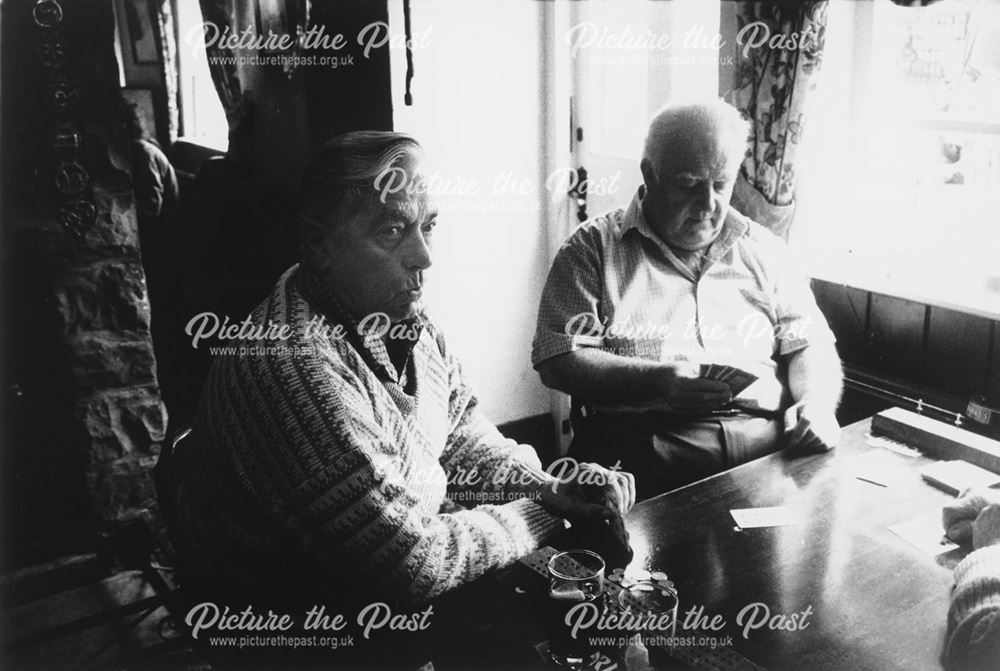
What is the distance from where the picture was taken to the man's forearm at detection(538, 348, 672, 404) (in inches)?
82.4

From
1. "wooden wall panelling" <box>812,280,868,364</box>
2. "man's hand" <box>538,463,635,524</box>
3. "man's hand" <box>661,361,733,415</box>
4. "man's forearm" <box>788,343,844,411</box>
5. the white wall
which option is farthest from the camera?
the white wall

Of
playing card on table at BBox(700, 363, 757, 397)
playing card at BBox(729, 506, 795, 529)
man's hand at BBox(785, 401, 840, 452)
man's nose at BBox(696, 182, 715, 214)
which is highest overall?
man's nose at BBox(696, 182, 715, 214)

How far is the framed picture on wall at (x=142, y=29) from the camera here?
96.4 inches

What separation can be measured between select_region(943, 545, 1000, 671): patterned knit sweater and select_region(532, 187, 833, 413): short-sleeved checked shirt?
3.72ft

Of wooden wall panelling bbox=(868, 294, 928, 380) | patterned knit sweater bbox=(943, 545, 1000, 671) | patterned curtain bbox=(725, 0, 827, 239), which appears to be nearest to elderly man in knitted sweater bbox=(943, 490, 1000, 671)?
patterned knit sweater bbox=(943, 545, 1000, 671)

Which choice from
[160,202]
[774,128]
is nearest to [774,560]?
[774,128]

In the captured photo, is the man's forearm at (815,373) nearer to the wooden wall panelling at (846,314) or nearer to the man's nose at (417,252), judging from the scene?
the wooden wall panelling at (846,314)

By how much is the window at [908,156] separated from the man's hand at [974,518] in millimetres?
1223

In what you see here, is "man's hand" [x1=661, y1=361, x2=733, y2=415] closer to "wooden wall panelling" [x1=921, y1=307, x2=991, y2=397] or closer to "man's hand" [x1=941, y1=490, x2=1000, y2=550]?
"man's hand" [x1=941, y1=490, x2=1000, y2=550]

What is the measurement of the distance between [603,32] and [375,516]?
2814mm

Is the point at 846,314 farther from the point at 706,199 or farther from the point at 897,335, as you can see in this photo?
the point at 706,199

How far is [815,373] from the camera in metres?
2.25

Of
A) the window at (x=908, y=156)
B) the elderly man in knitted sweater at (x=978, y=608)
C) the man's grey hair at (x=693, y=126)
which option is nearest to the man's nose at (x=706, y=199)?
the man's grey hair at (x=693, y=126)

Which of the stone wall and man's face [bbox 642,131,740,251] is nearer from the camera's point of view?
man's face [bbox 642,131,740,251]
